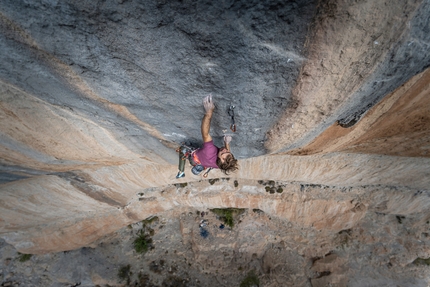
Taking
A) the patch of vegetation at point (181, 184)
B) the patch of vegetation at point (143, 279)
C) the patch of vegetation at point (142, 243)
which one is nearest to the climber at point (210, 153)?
the patch of vegetation at point (181, 184)

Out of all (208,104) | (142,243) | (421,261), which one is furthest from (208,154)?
(421,261)

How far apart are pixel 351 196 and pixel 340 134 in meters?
3.01

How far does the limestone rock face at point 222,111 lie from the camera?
5.78ft

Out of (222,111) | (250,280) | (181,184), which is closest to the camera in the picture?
(222,111)

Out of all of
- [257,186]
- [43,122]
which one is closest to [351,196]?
[257,186]

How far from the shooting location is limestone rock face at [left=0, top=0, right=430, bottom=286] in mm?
1763

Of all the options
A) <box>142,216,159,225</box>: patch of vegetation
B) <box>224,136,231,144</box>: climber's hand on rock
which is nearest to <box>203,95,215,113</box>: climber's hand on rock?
<box>224,136,231,144</box>: climber's hand on rock

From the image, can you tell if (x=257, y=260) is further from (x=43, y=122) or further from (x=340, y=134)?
(x=43, y=122)

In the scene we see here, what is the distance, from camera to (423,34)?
1876mm

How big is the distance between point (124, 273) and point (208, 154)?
6378mm

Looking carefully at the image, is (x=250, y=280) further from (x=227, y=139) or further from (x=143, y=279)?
(x=227, y=139)

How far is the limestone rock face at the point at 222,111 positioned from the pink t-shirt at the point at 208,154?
0.24m

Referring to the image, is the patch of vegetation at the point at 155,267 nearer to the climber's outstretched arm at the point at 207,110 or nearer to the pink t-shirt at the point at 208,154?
the pink t-shirt at the point at 208,154

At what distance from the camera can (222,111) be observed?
2.66m
